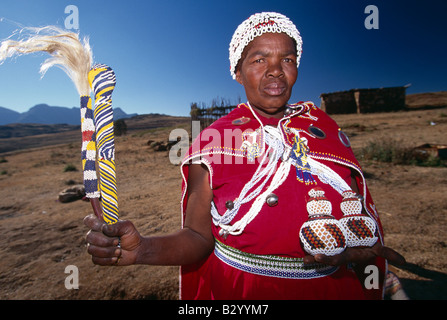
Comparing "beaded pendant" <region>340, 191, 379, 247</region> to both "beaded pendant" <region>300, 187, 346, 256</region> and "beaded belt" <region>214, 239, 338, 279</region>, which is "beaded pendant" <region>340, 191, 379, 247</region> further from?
"beaded belt" <region>214, 239, 338, 279</region>

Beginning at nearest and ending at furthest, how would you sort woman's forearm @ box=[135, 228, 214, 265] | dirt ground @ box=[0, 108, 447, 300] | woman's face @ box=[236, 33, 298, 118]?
woman's forearm @ box=[135, 228, 214, 265] → woman's face @ box=[236, 33, 298, 118] → dirt ground @ box=[0, 108, 447, 300]

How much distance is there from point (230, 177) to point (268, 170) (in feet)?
0.72

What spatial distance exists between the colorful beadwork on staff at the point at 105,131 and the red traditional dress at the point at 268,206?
550 millimetres

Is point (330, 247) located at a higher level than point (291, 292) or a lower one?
higher

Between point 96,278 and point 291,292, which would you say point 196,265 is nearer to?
point 291,292

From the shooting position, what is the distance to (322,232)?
1.11 m

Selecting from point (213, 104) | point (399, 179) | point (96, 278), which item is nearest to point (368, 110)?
point (213, 104)

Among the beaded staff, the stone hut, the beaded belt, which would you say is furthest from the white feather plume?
the stone hut

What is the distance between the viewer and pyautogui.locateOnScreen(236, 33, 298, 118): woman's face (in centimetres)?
148

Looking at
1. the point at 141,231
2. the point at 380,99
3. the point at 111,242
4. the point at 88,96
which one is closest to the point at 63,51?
the point at 88,96

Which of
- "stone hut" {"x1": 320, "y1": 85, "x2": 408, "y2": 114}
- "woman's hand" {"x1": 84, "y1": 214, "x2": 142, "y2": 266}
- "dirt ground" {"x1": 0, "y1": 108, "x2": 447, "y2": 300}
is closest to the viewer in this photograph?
"woman's hand" {"x1": 84, "y1": 214, "x2": 142, "y2": 266}

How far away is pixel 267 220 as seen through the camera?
4.08 ft

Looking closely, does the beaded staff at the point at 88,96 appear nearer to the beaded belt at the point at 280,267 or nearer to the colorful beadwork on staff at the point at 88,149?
the colorful beadwork on staff at the point at 88,149

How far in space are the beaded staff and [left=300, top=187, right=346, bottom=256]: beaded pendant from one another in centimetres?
88
